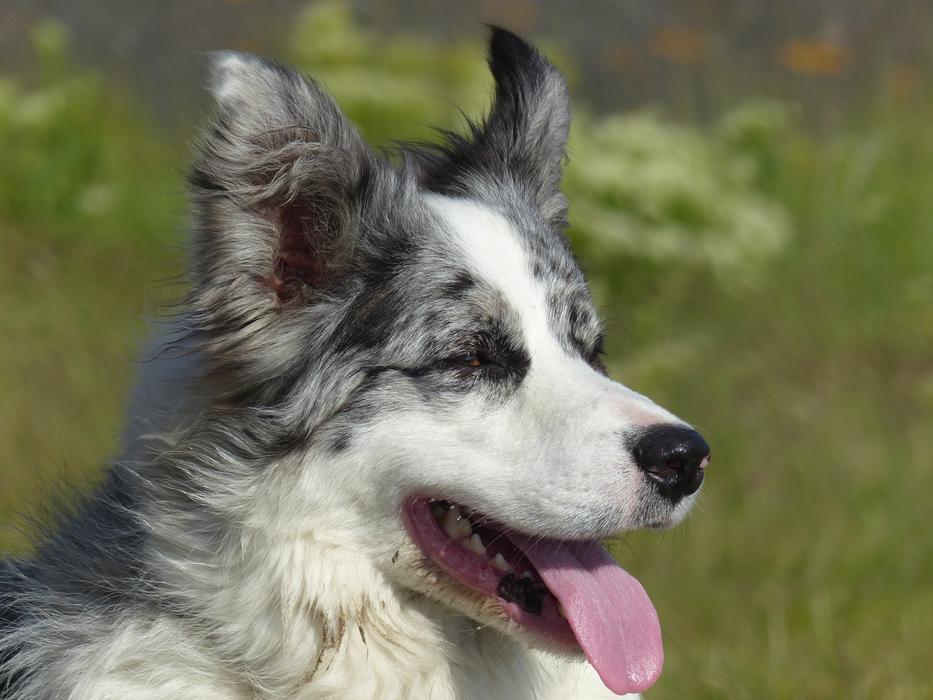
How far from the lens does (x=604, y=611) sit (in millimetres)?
3570

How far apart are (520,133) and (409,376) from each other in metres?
1.16

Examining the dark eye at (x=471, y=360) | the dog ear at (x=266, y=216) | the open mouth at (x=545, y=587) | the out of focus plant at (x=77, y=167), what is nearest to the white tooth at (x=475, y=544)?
the open mouth at (x=545, y=587)

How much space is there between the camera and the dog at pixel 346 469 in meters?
3.43

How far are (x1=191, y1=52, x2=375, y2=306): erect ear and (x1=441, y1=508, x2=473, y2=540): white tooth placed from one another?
2.41 ft

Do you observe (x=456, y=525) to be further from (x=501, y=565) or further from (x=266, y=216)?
(x=266, y=216)

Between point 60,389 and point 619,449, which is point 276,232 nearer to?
point 619,449

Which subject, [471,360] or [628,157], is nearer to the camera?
[471,360]

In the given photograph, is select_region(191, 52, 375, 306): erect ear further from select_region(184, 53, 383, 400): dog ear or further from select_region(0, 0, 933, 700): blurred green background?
select_region(0, 0, 933, 700): blurred green background

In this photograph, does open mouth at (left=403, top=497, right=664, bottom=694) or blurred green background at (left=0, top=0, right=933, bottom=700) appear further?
blurred green background at (left=0, top=0, right=933, bottom=700)

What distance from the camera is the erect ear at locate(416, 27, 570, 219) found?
431cm

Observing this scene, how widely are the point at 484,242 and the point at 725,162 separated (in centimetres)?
550

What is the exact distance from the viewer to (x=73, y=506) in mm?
4004

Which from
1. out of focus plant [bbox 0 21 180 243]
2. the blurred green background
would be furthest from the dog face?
out of focus plant [bbox 0 21 180 243]

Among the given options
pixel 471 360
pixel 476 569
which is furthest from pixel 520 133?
pixel 476 569
